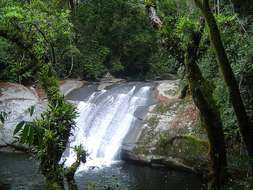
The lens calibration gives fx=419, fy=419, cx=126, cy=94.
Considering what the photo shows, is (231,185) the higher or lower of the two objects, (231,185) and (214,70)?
the lower

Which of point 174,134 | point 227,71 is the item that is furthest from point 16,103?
point 227,71

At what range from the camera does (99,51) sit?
26203mm

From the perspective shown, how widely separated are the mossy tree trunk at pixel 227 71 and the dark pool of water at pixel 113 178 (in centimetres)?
484

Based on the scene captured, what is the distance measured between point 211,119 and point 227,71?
1.45m

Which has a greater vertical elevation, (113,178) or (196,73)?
(196,73)

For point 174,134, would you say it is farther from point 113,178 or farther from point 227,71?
point 227,71

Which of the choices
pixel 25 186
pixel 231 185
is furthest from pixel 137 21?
pixel 231 185

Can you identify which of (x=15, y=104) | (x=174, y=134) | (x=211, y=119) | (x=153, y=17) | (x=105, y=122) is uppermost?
(x=153, y=17)

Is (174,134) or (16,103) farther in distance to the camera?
(16,103)

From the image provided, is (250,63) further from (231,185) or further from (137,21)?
(137,21)

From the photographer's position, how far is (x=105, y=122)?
62.8 ft

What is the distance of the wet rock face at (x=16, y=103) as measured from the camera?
18.6m

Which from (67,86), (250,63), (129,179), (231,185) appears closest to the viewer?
(231,185)

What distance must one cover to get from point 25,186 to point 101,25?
1527 cm
